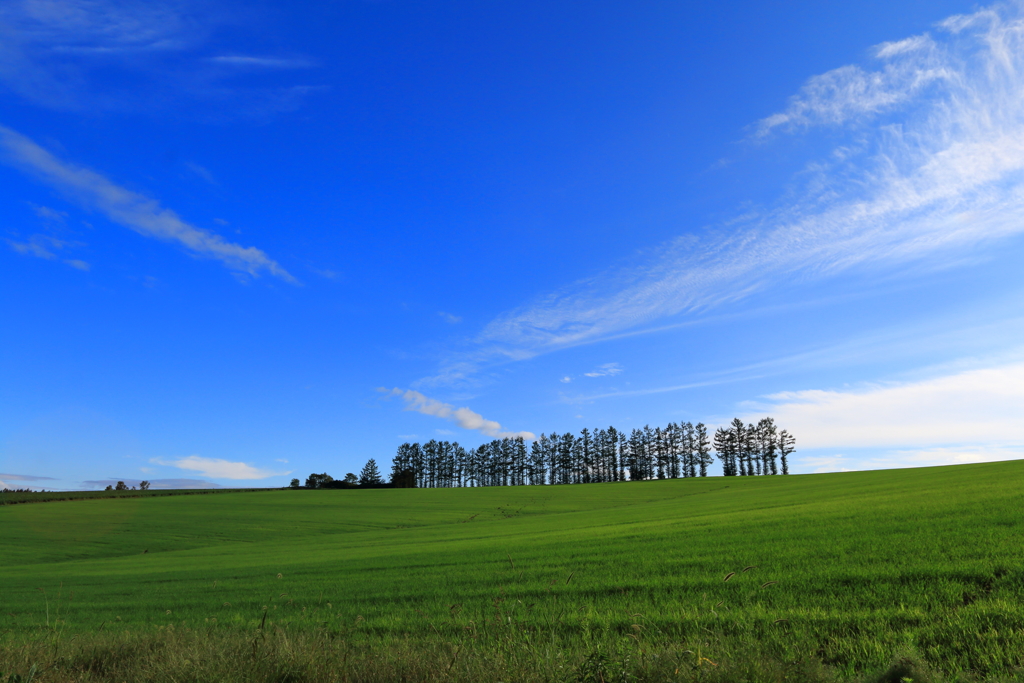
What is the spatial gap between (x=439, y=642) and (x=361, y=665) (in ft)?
4.50

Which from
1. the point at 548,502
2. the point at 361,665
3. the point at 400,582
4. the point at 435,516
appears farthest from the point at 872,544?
the point at 548,502

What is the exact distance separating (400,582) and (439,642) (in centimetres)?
663

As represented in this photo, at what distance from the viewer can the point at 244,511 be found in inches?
2035

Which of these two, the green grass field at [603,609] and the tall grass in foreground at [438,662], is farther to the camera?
the green grass field at [603,609]

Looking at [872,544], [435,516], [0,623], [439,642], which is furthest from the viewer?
[435,516]

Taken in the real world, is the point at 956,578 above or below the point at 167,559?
above

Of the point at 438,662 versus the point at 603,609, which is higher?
the point at 438,662

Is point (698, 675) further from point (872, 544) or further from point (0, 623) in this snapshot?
point (0, 623)

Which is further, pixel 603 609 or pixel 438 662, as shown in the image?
pixel 603 609

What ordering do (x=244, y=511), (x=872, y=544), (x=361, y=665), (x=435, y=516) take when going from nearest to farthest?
(x=361, y=665) < (x=872, y=544) < (x=435, y=516) < (x=244, y=511)

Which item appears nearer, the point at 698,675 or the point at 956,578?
the point at 698,675

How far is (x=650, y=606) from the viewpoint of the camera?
750 cm

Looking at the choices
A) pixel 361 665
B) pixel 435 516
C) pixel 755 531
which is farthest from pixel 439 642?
pixel 435 516

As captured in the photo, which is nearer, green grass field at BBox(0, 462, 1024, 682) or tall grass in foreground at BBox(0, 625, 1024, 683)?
tall grass in foreground at BBox(0, 625, 1024, 683)
